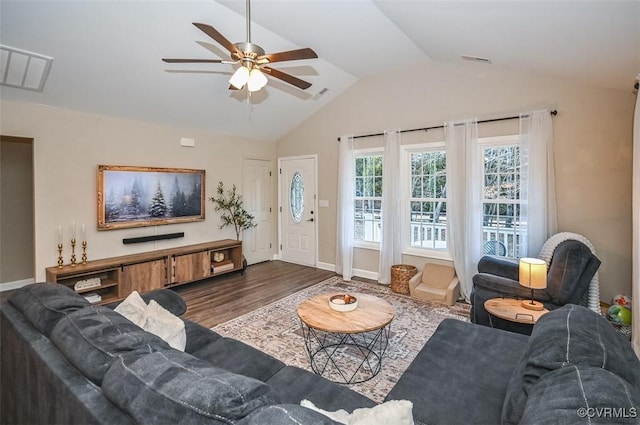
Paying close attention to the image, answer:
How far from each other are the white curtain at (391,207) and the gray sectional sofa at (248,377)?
2753 millimetres

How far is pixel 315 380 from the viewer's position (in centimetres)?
166

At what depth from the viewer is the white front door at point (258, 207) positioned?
6.07m

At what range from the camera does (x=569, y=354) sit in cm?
115

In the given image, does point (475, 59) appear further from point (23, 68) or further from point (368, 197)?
point (23, 68)

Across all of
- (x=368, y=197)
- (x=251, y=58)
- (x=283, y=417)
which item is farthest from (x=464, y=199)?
(x=283, y=417)

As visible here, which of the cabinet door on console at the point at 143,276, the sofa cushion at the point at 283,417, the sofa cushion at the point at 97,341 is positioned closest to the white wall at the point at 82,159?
the cabinet door on console at the point at 143,276

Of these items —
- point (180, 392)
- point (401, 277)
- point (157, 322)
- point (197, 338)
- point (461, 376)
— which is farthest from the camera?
point (401, 277)

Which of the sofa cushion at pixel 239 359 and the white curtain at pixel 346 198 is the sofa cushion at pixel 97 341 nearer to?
the sofa cushion at pixel 239 359

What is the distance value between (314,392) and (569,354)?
3.63 feet

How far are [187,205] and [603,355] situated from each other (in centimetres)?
513

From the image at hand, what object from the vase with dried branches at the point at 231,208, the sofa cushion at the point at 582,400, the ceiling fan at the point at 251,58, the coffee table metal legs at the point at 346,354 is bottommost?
the coffee table metal legs at the point at 346,354

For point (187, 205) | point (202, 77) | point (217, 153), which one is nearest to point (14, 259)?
point (187, 205)

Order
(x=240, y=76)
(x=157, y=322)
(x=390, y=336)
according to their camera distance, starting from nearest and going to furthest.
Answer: (x=157, y=322), (x=240, y=76), (x=390, y=336)

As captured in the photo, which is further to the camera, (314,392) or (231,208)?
(231,208)
